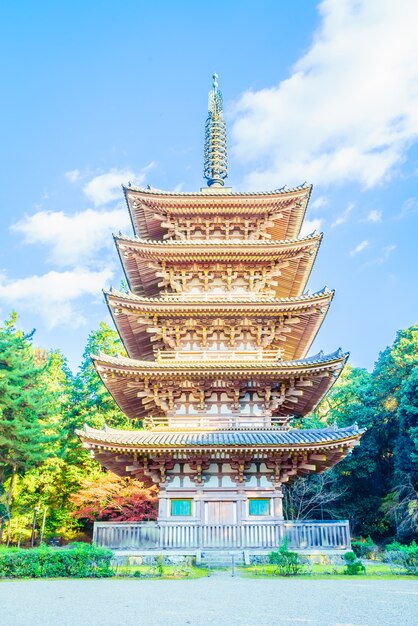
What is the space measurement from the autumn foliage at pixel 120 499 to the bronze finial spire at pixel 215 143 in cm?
2009

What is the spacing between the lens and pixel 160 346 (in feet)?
76.8

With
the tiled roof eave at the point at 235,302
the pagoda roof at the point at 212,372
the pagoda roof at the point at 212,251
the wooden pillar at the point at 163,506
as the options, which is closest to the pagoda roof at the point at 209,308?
the tiled roof eave at the point at 235,302

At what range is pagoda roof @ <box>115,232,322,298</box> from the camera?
23.0 meters

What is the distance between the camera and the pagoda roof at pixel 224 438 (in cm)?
1859

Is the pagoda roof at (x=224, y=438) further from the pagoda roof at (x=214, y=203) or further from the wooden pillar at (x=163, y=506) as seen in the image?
the pagoda roof at (x=214, y=203)

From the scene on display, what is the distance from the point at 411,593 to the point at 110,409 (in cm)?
3608

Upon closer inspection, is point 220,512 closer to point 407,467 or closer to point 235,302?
point 235,302

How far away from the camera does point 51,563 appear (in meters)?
15.5

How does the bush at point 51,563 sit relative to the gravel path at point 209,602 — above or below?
above

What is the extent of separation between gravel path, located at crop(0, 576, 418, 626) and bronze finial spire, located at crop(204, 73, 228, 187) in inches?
820

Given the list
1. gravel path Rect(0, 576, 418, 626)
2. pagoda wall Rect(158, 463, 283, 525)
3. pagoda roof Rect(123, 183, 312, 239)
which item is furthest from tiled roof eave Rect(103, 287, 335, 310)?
gravel path Rect(0, 576, 418, 626)

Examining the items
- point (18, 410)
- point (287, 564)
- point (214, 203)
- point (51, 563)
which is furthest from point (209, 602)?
point (18, 410)

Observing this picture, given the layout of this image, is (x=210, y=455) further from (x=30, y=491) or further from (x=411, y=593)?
(x=30, y=491)

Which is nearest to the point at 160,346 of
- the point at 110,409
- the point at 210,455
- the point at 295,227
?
the point at 210,455
